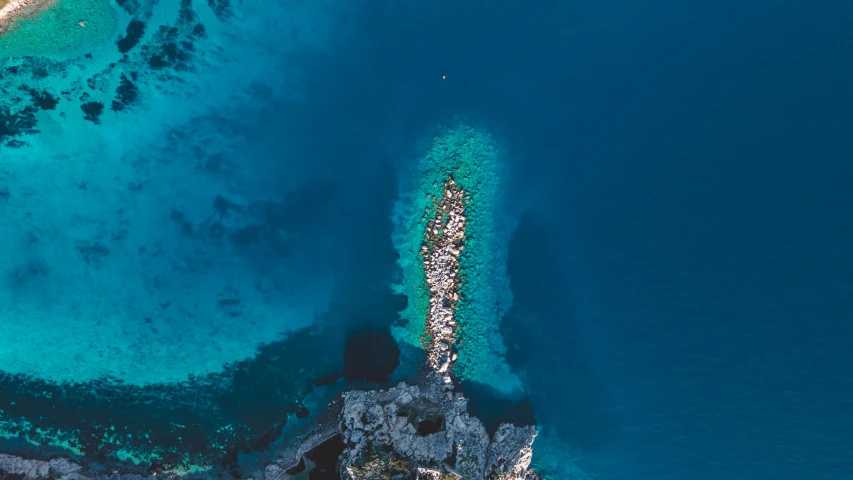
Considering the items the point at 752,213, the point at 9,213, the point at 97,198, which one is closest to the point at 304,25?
the point at 97,198

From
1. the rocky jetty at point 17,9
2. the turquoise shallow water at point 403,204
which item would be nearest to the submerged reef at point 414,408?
the turquoise shallow water at point 403,204

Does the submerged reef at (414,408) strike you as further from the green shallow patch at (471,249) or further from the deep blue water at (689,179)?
the deep blue water at (689,179)

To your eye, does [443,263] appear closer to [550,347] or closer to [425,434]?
[550,347]

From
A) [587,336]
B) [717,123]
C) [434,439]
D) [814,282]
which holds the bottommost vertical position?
[434,439]

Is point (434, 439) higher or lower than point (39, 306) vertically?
lower

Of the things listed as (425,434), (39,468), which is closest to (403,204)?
(425,434)

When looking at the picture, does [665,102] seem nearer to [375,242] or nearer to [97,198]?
[375,242]
